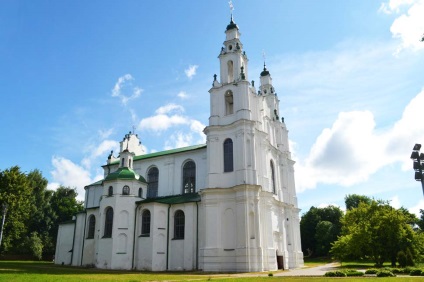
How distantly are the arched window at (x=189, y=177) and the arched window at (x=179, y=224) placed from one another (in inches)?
143

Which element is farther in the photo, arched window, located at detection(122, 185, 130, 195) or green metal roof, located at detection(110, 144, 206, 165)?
green metal roof, located at detection(110, 144, 206, 165)

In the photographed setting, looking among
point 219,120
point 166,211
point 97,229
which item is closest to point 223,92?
point 219,120

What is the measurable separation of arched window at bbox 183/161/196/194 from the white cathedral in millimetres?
117

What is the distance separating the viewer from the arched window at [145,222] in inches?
1377

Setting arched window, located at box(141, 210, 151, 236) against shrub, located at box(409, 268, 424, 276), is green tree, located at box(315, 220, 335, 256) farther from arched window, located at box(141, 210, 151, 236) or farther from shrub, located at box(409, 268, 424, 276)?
shrub, located at box(409, 268, 424, 276)

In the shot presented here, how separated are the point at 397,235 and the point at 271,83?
81.5ft

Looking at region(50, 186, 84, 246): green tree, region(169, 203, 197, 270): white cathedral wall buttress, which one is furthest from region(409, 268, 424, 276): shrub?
region(50, 186, 84, 246): green tree

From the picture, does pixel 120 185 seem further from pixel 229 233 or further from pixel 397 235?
pixel 397 235

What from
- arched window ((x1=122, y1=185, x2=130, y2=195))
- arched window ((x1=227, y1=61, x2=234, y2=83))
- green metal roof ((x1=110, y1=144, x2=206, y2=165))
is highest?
arched window ((x1=227, y1=61, x2=234, y2=83))

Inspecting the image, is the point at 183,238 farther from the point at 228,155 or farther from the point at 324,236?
the point at 324,236

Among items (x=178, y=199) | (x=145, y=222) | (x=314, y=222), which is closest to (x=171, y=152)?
(x=178, y=199)

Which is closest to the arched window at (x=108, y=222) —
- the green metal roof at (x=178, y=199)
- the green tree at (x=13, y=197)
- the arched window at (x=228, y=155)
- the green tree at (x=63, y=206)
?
the green metal roof at (x=178, y=199)

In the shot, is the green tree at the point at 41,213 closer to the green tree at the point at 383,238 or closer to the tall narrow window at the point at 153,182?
the tall narrow window at the point at 153,182

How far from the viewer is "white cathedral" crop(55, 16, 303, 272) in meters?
32.3
